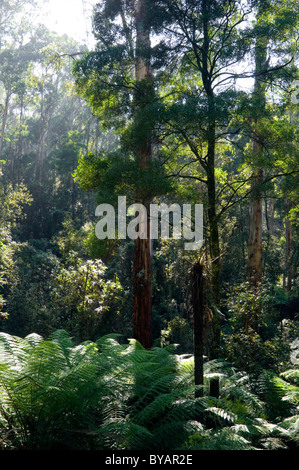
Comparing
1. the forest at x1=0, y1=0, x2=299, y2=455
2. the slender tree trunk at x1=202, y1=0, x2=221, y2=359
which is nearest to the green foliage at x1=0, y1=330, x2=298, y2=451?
the forest at x1=0, y1=0, x2=299, y2=455

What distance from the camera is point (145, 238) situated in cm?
897

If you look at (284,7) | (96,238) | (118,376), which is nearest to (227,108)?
(284,7)

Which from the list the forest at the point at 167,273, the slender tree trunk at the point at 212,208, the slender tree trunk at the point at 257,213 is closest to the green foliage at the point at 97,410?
the forest at the point at 167,273

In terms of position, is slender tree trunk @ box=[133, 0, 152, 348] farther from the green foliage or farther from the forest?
the green foliage

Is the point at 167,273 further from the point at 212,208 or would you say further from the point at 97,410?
the point at 97,410

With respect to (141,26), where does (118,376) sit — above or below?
below

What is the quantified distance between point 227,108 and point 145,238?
3.43m

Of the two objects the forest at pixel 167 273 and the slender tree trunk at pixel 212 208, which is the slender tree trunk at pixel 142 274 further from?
the slender tree trunk at pixel 212 208

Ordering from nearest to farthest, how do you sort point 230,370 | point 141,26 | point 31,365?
point 31,365 → point 230,370 → point 141,26

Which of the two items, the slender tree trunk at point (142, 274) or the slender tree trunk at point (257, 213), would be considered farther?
the slender tree trunk at point (142, 274)

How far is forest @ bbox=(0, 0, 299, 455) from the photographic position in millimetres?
3629

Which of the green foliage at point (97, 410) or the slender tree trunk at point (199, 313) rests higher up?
the slender tree trunk at point (199, 313)

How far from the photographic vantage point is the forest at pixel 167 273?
363 centimetres

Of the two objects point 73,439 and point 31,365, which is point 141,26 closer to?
point 31,365
